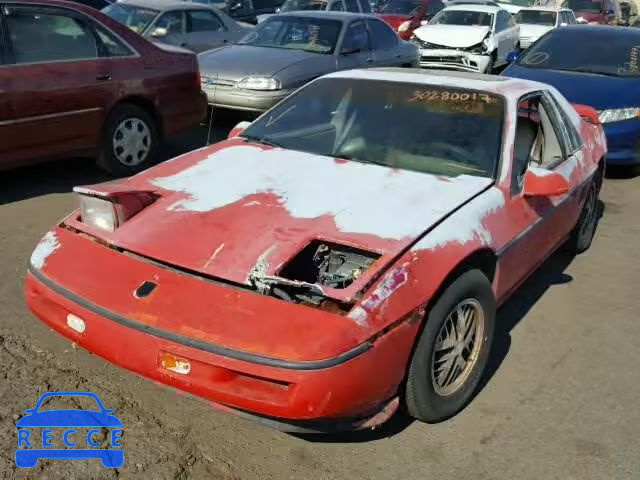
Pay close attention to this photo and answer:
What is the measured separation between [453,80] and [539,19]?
14.9 metres

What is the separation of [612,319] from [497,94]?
1.52 meters

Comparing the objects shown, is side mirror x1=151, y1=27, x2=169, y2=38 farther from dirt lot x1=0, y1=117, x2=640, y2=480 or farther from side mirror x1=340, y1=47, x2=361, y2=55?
dirt lot x1=0, y1=117, x2=640, y2=480

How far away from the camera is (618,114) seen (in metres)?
6.91

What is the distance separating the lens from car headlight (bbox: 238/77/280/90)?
26.3 feet

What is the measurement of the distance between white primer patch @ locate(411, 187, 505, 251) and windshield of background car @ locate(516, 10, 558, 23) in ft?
50.8

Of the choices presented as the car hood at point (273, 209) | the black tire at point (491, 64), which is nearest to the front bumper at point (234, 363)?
the car hood at point (273, 209)

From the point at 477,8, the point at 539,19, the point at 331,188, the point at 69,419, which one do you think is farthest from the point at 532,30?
the point at 69,419

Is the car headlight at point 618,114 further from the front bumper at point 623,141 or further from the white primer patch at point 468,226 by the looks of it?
the white primer patch at point 468,226

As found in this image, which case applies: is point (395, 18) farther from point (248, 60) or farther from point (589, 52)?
point (589, 52)

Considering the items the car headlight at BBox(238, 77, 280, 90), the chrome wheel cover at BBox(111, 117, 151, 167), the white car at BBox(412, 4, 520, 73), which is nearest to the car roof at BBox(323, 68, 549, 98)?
the chrome wheel cover at BBox(111, 117, 151, 167)

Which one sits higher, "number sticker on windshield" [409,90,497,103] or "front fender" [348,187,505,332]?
"number sticker on windshield" [409,90,497,103]

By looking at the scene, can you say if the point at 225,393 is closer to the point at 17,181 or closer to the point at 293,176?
the point at 293,176

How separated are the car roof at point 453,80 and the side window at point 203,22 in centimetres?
710

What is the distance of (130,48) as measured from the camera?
6430mm
